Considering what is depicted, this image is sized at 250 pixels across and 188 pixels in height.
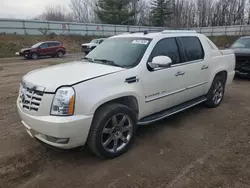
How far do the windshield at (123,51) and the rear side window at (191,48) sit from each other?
915mm

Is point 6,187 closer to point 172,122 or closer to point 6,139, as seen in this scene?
point 6,139

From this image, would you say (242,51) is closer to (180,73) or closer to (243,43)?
(243,43)

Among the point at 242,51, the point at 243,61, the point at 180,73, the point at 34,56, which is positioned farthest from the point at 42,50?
the point at 180,73

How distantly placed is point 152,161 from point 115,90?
112cm

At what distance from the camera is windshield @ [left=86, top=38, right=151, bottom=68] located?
3.32 metres

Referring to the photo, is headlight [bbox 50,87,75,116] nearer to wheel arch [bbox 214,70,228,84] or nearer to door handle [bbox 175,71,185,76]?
door handle [bbox 175,71,185,76]

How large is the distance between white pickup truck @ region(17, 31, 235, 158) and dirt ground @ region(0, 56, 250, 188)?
0.33 m

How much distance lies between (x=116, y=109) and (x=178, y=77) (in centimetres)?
150

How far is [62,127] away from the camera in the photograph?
2.45 m

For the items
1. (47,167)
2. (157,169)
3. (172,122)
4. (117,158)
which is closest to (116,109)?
(117,158)

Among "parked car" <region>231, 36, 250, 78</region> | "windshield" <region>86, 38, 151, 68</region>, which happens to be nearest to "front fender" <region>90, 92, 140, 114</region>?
"windshield" <region>86, 38, 151, 68</region>

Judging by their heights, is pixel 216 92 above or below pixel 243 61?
below

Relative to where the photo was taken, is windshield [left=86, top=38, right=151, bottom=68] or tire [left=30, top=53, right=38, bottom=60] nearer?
windshield [left=86, top=38, right=151, bottom=68]

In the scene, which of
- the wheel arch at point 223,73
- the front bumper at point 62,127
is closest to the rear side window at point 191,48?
the wheel arch at point 223,73
